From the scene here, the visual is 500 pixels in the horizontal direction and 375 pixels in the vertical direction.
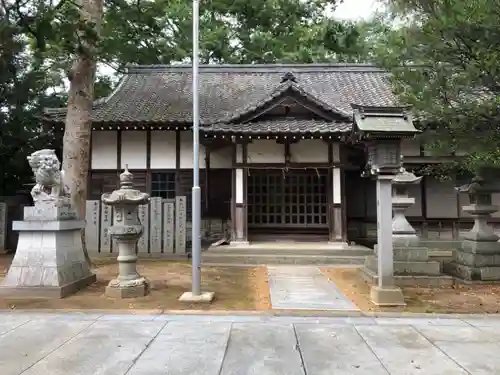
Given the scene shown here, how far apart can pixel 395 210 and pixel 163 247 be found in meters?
7.08

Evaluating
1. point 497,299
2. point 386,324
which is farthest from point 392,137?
point 497,299

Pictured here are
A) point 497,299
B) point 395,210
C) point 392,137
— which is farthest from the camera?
point 395,210

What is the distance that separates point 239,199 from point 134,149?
443cm

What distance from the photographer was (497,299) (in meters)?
7.40

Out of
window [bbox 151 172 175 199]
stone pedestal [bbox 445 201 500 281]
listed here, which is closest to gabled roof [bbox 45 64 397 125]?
window [bbox 151 172 175 199]

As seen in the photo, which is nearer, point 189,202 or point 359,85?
point 189,202

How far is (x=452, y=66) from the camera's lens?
23.5 ft

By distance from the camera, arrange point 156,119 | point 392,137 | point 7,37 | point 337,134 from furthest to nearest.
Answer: point 156,119 → point 337,134 → point 392,137 → point 7,37

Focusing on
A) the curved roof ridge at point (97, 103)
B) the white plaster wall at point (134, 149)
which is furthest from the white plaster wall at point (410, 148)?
the curved roof ridge at point (97, 103)

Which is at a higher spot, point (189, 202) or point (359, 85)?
point (359, 85)

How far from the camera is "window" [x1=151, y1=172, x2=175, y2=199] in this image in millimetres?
14820

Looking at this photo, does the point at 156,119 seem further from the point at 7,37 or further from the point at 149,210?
the point at 7,37

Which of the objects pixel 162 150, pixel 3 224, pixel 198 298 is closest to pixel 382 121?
pixel 198 298

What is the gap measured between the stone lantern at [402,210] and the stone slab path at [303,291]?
1836 mm
